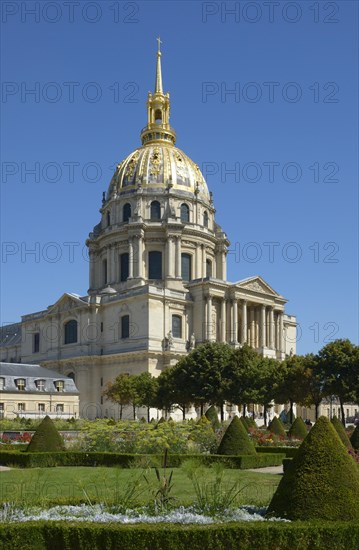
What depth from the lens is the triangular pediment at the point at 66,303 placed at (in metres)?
85.2

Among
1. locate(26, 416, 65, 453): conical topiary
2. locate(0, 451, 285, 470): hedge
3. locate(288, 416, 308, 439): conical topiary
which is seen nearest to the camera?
locate(0, 451, 285, 470): hedge

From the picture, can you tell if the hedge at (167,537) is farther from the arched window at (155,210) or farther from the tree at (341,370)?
the arched window at (155,210)

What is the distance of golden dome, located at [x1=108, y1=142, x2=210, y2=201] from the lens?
89.9 metres

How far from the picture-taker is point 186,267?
8819 cm

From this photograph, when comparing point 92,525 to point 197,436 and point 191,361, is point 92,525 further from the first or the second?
point 191,361

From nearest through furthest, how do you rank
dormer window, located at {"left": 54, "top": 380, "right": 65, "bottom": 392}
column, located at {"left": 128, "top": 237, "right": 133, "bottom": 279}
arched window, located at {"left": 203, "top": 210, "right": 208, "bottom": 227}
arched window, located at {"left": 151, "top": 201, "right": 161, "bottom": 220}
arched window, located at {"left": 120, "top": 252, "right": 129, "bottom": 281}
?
dormer window, located at {"left": 54, "top": 380, "right": 65, "bottom": 392}
column, located at {"left": 128, "top": 237, "right": 133, "bottom": 279}
arched window, located at {"left": 120, "top": 252, "right": 129, "bottom": 281}
arched window, located at {"left": 151, "top": 201, "right": 161, "bottom": 220}
arched window, located at {"left": 203, "top": 210, "right": 208, "bottom": 227}

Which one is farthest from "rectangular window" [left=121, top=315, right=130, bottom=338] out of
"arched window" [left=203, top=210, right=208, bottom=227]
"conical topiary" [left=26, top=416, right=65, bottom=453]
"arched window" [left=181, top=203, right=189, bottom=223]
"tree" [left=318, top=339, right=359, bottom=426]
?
"conical topiary" [left=26, top=416, right=65, bottom=453]

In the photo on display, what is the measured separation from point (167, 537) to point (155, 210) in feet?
263

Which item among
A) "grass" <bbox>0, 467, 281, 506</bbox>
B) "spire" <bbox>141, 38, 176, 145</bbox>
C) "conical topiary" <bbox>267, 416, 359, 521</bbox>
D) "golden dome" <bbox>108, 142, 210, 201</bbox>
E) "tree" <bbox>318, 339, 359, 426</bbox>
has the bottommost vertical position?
"grass" <bbox>0, 467, 281, 506</bbox>

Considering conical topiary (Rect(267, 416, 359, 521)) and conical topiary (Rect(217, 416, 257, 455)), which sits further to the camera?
conical topiary (Rect(217, 416, 257, 455))

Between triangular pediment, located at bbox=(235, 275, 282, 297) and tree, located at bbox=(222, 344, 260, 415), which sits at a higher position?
triangular pediment, located at bbox=(235, 275, 282, 297)

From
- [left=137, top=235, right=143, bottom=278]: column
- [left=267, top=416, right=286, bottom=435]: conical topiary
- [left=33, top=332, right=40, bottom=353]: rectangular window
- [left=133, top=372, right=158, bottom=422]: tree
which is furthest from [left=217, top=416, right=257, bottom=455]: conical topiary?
[left=33, top=332, right=40, bottom=353]: rectangular window

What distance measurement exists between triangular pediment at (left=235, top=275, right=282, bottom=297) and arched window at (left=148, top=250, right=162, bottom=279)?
33.7 ft

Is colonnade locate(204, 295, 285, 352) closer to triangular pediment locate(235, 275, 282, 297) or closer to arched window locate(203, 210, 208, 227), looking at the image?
triangular pediment locate(235, 275, 282, 297)
